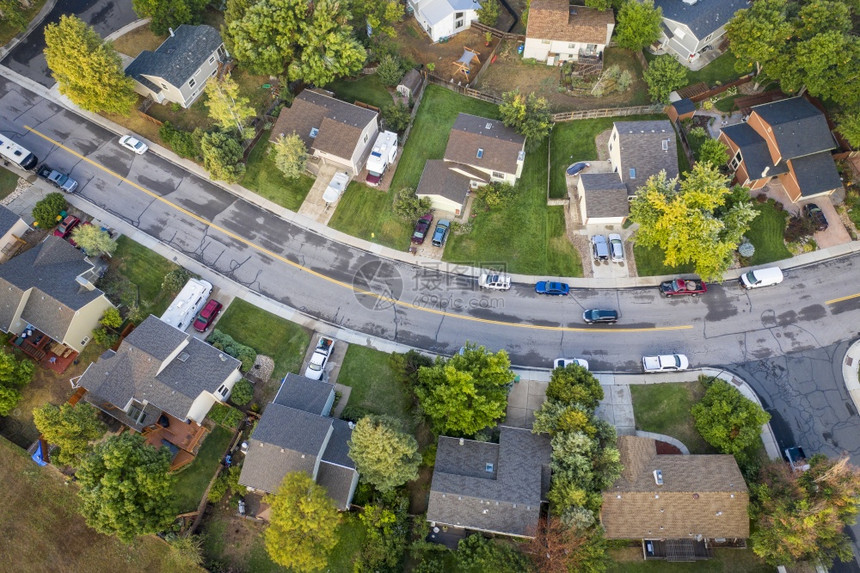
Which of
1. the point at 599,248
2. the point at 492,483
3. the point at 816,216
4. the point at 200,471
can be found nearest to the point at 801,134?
the point at 816,216

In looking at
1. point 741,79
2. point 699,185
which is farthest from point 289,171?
point 741,79

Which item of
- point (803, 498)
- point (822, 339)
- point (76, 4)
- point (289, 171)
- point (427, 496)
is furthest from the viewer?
point (76, 4)

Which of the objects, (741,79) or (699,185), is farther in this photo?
(741,79)

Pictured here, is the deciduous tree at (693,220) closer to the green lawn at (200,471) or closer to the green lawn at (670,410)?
the green lawn at (670,410)

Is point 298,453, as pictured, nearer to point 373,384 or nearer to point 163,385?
point 373,384

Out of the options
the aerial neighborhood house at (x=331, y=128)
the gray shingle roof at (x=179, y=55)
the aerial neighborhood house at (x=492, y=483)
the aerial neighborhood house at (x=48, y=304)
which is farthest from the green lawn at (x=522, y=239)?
the gray shingle roof at (x=179, y=55)

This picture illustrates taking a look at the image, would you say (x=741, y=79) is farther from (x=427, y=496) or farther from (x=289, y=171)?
(x=427, y=496)
